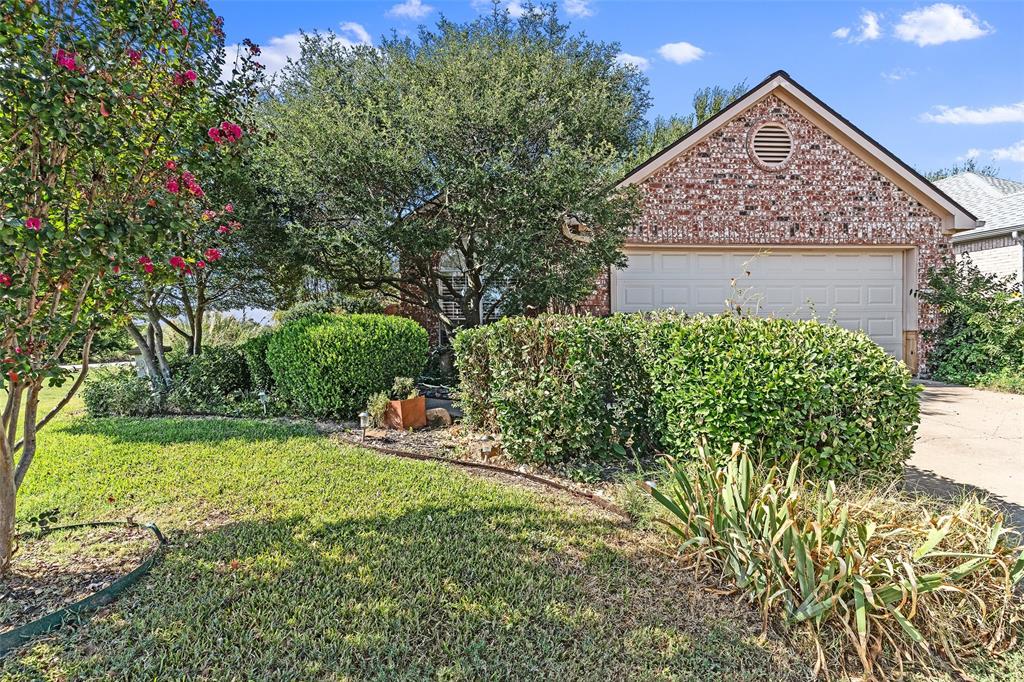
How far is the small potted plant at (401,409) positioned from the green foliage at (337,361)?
254 mm

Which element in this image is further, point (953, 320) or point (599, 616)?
point (953, 320)

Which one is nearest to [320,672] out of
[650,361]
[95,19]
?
[650,361]

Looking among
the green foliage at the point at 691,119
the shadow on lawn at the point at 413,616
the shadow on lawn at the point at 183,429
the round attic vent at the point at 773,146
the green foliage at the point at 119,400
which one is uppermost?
the green foliage at the point at 691,119

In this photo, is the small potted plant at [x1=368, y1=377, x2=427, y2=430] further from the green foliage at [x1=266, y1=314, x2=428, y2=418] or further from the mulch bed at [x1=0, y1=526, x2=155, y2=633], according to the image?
the mulch bed at [x1=0, y1=526, x2=155, y2=633]

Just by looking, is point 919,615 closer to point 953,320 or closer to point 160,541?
point 160,541

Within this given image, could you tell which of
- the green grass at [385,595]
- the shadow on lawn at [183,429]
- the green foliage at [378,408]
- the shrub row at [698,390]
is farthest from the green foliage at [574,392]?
the shadow on lawn at [183,429]

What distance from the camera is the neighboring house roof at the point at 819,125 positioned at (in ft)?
32.5

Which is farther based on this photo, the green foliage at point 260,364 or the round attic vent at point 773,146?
the round attic vent at point 773,146

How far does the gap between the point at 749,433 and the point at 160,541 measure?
12.3 ft

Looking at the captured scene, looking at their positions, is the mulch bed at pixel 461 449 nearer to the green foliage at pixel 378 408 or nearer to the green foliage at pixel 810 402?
the green foliage at pixel 378 408

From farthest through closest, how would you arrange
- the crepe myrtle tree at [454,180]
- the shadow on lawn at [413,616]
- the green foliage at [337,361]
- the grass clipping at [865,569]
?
1. the crepe myrtle tree at [454,180]
2. the green foliage at [337,361]
3. the grass clipping at [865,569]
4. the shadow on lawn at [413,616]

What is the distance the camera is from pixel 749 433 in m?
3.43

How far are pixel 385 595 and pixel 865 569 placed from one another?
7.66 feet

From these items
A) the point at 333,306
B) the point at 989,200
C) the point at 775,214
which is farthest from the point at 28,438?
the point at 989,200
